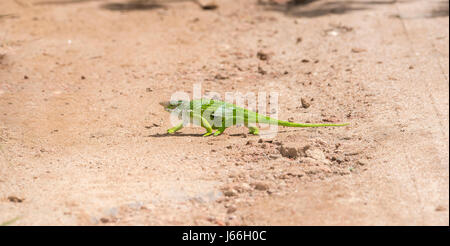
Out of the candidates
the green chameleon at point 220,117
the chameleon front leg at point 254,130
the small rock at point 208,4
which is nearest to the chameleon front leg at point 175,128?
the green chameleon at point 220,117

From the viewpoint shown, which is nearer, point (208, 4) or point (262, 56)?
point (262, 56)

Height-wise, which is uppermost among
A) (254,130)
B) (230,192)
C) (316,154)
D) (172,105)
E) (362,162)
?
(172,105)

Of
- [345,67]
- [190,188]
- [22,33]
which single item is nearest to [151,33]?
[22,33]

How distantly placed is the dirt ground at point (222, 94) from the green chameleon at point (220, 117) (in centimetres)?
9

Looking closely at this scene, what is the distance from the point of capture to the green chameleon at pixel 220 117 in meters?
4.58

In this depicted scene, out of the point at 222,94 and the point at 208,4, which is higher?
the point at 208,4

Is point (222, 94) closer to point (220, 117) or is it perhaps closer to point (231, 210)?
point (220, 117)

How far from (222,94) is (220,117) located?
3.56ft

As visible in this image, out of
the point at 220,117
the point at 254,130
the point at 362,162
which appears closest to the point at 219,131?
the point at 220,117

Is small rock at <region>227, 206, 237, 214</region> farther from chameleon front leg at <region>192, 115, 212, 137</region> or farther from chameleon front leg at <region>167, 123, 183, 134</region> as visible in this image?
chameleon front leg at <region>167, 123, 183, 134</region>

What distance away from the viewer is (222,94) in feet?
18.6

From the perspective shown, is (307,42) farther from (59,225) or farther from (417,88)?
(59,225)

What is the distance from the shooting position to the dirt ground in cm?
340

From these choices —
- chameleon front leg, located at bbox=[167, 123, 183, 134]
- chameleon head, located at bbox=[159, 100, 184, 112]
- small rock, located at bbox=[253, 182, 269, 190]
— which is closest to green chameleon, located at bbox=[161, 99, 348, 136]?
chameleon front leg, located at bbox=[167, 123, 183, 134]
